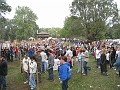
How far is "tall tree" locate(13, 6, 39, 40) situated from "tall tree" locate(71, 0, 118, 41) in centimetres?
3742

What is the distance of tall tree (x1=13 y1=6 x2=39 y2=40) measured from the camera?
306 ft

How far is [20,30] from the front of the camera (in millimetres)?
92688

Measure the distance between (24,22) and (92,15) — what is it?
158 feet

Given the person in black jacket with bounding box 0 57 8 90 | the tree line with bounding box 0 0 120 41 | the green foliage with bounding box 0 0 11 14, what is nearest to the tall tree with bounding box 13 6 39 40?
the tree line with bounding box 0 0 120 41

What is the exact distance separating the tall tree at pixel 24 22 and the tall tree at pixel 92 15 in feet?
123

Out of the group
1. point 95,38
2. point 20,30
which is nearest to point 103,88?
point 95,38

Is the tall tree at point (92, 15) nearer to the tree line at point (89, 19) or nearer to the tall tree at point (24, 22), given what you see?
the tree line at point (89, 19)

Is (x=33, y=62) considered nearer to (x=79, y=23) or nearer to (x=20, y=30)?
(x=79, y=23)

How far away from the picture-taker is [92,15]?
5019cm

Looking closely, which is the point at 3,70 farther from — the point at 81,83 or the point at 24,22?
the point at 24,22

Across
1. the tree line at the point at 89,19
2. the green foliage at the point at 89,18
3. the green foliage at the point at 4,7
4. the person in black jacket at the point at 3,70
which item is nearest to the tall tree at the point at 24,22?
the tree line at the point at 89,19

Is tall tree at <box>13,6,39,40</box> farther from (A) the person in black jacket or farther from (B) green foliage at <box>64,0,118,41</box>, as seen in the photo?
(A) the person in black jacket

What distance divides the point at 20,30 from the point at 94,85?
3119 inches

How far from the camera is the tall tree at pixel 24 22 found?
93250mm
